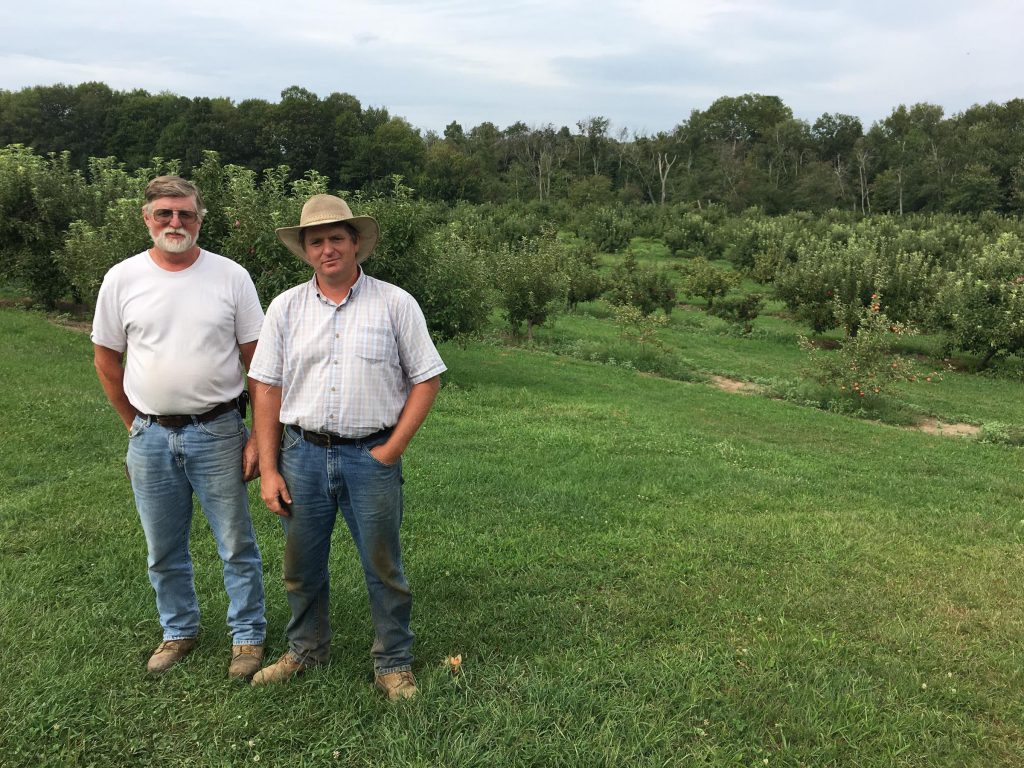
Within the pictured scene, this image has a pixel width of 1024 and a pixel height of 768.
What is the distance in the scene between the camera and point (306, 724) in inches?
119

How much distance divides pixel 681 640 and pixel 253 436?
2.51 meters

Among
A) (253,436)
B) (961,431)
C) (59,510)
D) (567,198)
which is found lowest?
(961,431)

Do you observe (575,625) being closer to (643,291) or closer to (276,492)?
(276,492)

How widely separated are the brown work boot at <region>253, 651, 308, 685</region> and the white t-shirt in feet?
4.12

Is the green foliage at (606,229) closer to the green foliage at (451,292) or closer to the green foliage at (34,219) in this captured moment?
the green foliage at (451,292)

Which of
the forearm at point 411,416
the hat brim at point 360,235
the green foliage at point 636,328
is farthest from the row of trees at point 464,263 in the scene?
the forearm at point 411,416

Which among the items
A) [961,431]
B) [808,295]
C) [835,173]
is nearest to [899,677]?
[961,431]

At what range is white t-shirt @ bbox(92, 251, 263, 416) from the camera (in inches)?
123

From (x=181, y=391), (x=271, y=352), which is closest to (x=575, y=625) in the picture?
(x=271, y=352)

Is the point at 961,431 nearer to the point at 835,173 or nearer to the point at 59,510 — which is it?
the point at 59,510

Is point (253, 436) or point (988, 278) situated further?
point (988, 278)

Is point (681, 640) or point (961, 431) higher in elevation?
point (681, 640)

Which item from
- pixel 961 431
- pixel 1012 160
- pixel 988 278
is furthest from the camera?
pixel 1012 160

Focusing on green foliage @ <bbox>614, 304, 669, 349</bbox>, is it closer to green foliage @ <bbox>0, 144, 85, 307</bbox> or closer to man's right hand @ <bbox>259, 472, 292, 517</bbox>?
green foliage @ <bbox>0, 144, 85, 307</bbox>
